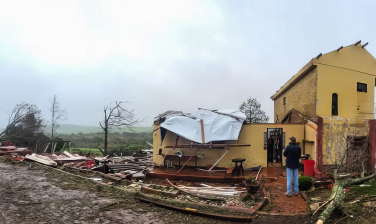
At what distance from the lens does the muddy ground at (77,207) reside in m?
4.83

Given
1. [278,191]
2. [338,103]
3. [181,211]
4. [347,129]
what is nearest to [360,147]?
[347,129]

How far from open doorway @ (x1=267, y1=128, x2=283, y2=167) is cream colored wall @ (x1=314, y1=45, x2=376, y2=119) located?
7.49 ft

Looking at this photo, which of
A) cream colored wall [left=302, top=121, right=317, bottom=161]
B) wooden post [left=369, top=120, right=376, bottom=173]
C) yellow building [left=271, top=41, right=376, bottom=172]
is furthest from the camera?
wooden post [left=369, top=120, right=376, bottom=173]

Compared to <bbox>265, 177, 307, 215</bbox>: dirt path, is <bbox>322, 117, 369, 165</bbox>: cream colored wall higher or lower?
higher

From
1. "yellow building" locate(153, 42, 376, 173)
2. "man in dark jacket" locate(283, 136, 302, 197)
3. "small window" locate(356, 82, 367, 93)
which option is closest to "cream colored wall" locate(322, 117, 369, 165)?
"yellow building" locate(153, 42, 376, 173)

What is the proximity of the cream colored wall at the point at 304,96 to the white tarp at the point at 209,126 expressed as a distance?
3.74 meters

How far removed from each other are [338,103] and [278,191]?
7377 millimetres

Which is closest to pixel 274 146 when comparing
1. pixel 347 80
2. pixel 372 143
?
pixel 372 143

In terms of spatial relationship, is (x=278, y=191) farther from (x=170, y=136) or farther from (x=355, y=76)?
(x=355, y=76)

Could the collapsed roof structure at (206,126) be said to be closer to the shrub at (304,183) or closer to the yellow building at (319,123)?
the yellow building at (319,123)

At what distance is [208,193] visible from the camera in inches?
289

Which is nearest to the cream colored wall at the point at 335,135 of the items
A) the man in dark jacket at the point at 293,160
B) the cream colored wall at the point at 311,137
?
the cream colored wall at the point at 311,137

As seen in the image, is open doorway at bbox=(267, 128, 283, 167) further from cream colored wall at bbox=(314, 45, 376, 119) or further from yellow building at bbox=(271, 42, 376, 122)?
cream colored wall at bbox=(314, 45, 376, 119)

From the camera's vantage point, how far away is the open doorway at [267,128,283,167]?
12141mm
